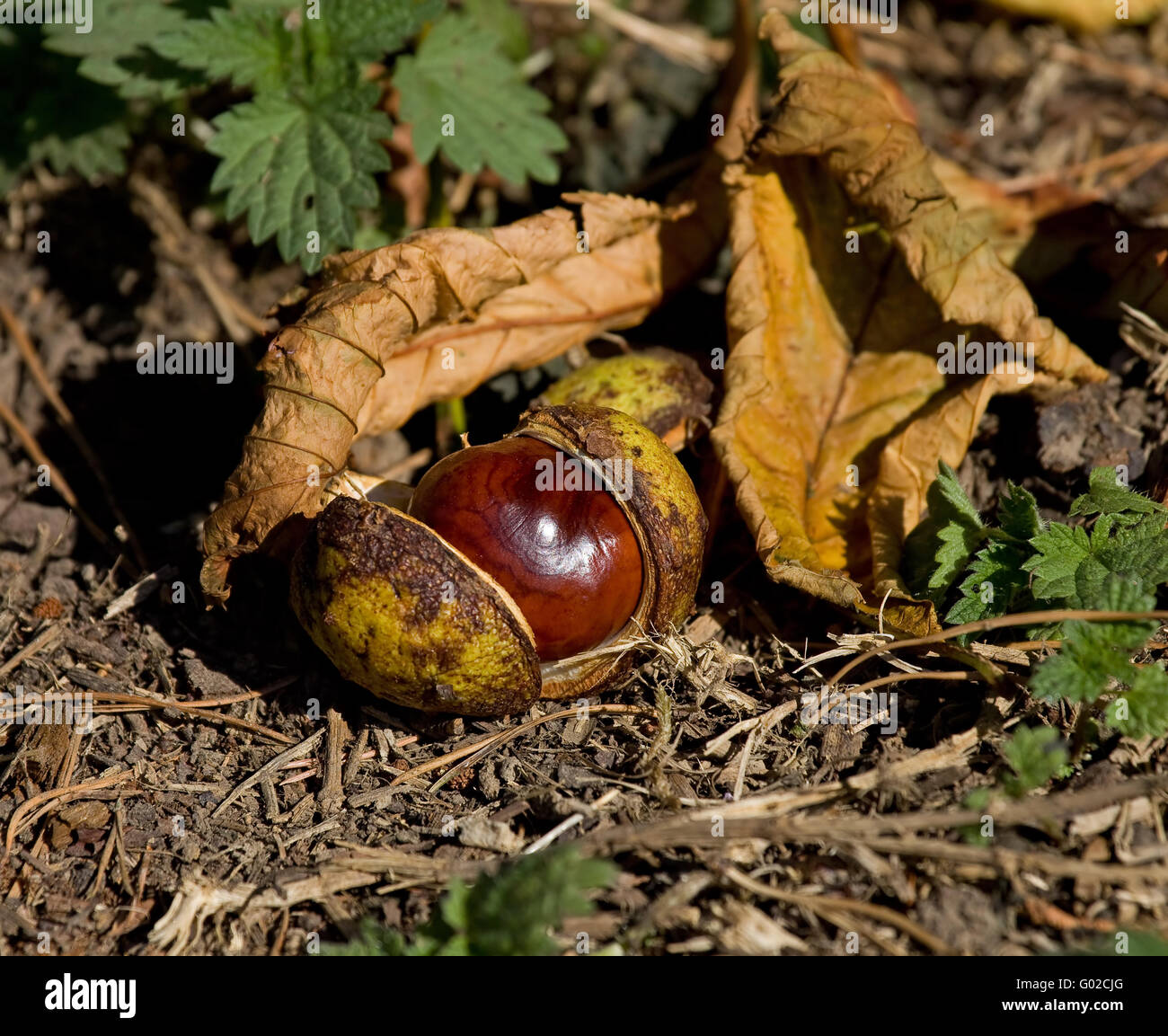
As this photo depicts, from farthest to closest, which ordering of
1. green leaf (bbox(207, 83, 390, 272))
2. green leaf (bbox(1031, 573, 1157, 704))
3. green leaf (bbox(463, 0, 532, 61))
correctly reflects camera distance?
green leaf (bbox(463, 0, 532, 61)) < green leaf (bbox(207, 83, 390, 272)) < green leaf (bbox(1031, 573, 1157, 704))

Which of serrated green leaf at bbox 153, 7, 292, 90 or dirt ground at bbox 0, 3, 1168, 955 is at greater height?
serrated green leaf at bbox 153, 7, 292, 90

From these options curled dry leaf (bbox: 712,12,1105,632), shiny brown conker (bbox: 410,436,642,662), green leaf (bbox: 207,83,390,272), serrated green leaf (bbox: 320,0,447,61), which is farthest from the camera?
serrated green leaf (bbox: 320,0,447,61)

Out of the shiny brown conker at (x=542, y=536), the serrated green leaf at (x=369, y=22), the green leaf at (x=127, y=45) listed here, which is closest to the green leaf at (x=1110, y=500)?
the shiny brown conker at (x=542, y=536)

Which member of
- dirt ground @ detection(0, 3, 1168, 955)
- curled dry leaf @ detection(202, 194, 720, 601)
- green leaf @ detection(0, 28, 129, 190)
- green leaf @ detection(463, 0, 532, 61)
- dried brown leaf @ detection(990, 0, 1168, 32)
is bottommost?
dirt ground @ detection(0, 3, 1168, 955)

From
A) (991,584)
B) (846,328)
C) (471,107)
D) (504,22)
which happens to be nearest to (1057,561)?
(991,584)

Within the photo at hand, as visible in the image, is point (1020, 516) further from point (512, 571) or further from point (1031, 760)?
point (512, 571)

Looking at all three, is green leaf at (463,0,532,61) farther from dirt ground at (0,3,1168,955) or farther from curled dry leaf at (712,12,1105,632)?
curled dry leaf at (712,12,1105,632)

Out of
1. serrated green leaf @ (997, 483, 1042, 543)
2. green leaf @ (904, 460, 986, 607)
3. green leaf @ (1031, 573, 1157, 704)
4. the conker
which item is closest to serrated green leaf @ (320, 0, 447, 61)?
the conker
